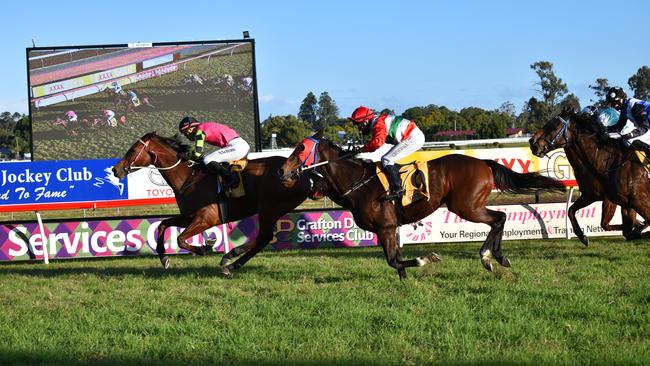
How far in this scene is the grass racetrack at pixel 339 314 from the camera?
5.38 m

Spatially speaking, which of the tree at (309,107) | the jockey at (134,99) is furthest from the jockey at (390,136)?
the tree at (309,107)

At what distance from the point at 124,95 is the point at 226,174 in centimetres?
1062

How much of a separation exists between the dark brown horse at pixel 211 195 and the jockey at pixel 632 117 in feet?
15.0

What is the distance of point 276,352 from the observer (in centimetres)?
543

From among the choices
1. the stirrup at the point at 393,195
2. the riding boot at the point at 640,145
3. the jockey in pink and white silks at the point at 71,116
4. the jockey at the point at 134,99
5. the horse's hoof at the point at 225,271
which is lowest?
the horse's hoof at the point at 225,271

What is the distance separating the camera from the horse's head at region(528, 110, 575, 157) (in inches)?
391

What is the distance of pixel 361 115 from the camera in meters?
8.70

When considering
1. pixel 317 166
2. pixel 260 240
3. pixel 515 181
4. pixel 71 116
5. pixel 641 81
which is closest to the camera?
pixel 317 166

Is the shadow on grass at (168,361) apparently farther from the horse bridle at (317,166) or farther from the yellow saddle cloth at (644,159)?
the yellow saddle cloth at (644,159)

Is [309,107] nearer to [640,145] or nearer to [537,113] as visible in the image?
[537,113]

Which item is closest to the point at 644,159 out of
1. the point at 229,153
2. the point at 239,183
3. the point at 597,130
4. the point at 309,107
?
the point at 597,130

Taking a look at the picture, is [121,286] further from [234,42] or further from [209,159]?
[234,42]

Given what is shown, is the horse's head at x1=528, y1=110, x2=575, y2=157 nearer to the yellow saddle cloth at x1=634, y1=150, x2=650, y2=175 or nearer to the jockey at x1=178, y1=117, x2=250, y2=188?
the yellow saddle cloth at x1=634, y1=150, x2=650, y2=175

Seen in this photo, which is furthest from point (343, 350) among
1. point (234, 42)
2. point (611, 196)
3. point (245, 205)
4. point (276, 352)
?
point (234, 42)
